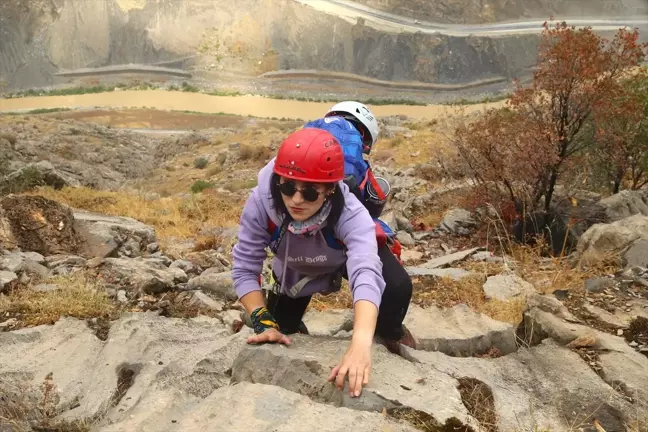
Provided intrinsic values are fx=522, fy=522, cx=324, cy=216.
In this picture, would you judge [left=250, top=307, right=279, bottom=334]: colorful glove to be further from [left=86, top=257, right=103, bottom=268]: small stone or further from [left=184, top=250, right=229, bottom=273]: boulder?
[left=184, top=250, right=229, bottom=273]: boulder

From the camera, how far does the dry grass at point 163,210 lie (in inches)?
373

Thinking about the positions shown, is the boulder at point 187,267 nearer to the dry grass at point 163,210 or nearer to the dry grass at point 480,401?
the dry grass at point 163,210

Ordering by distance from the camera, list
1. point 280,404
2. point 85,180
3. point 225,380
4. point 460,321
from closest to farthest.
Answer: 1. point 280,404
2. point 225,380
3. point 460,321
4. point 85,180

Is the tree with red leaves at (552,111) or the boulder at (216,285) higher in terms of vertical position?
the tree with red leaves at (552,111)

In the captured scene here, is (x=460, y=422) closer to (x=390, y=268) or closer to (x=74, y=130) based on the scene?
(x=390, y=268)

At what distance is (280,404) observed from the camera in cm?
222

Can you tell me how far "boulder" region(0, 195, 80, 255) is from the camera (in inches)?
232

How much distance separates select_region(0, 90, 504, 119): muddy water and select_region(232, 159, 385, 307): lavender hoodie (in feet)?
121

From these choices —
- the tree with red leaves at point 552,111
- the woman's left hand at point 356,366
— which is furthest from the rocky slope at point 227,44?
the woman's left hand at point 356,366

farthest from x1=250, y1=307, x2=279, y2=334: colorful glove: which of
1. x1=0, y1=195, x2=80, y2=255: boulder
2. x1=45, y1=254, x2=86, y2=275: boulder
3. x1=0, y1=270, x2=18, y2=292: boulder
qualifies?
x1=0, y1=195, x2=80, y2=255: boulder

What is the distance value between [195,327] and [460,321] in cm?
202

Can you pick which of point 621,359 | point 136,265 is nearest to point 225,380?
point 621,359

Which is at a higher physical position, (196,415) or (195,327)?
(196,415)

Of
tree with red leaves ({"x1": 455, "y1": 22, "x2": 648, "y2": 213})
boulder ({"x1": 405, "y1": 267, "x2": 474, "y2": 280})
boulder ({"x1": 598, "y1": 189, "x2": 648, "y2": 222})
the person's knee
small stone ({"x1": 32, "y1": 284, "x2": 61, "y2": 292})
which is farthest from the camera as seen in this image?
boulder ({"x1": 598, "y1": 189, "x2": 648, "y2": 222})
